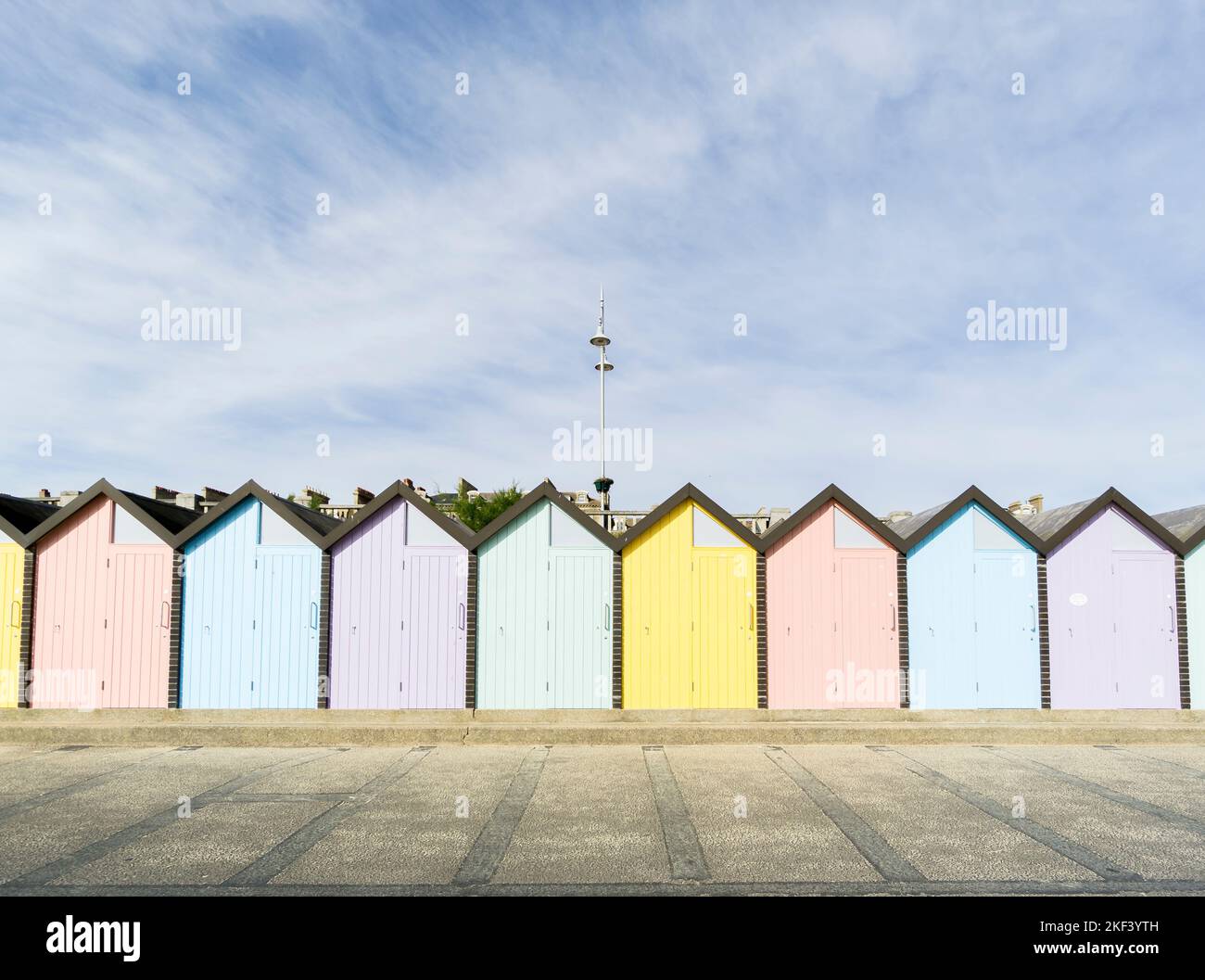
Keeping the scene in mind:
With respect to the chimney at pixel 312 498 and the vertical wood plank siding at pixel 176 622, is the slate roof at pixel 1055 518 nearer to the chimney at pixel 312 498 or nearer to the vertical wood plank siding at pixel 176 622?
the vertical wood plank siding at pixel 176 622

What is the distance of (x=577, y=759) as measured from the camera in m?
10.4

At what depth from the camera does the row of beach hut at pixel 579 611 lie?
1313 centimetres

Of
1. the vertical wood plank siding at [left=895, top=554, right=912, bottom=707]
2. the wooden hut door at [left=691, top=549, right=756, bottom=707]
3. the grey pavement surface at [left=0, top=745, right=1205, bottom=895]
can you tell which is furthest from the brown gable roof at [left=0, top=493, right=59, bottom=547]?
the vertical wood plank siding at [left=895, top=554, right=912, bottom=707]

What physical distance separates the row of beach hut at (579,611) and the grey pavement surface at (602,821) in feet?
7.02

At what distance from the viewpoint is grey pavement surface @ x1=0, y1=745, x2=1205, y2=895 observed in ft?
19.0

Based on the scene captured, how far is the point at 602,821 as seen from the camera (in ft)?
24.2

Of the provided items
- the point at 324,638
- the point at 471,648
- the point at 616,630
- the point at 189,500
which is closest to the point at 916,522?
the point at 616,630

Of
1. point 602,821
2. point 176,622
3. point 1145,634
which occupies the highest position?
point 176,622

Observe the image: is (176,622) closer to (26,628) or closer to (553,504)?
(26,628)

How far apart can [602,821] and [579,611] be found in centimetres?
599

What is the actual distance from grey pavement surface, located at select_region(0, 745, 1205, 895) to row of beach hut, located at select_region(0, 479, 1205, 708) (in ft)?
7.02

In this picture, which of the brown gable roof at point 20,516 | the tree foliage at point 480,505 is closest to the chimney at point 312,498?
the tree foliage at point 480,505
